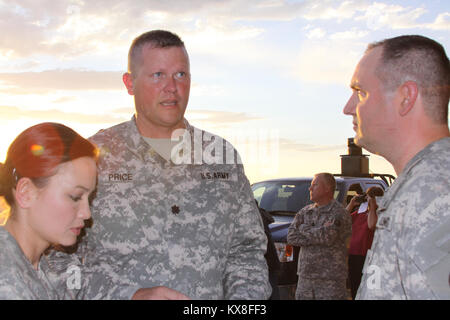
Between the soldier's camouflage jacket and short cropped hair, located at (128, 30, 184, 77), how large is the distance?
408 cm

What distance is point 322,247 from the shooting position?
647 centimetres

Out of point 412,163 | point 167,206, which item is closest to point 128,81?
point 167,206

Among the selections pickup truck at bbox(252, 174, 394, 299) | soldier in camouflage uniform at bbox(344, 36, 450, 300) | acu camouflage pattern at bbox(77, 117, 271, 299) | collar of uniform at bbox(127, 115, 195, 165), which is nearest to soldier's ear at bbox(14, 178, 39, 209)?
acu camouflage pattern at bbox(77, 117, 271, 299)

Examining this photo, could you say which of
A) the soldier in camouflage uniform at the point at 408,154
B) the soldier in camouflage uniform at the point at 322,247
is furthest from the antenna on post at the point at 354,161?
the soldier in camouflage uniform at the point at 408,154

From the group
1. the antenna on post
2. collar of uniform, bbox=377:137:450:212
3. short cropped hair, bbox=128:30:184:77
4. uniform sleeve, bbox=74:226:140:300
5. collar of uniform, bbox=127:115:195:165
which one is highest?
the antenna on post

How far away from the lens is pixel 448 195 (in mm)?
1989

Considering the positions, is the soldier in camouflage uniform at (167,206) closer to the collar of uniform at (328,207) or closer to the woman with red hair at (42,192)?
the woman with red hair at (42,192)

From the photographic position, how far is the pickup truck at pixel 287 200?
7.26 metres

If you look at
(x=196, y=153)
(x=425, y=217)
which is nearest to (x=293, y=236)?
(x=196, y=153)

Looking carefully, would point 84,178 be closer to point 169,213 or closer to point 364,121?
point 169,213

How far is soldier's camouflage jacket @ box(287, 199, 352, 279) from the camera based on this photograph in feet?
21.0

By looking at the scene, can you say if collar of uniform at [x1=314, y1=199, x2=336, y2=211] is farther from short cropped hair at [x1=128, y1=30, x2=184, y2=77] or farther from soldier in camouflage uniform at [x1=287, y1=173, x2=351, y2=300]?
short cropped hair at [x1=128, y1=30, x2=184, y2=77]

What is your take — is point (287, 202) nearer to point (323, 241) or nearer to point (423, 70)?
point (323, 241)

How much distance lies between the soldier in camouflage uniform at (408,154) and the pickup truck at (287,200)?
4847 mm
